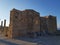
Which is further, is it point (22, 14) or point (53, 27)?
point (53, 27)

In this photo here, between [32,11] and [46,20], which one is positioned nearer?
[32,11]

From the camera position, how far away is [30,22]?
62.4 feet

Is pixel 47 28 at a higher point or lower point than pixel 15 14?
lower

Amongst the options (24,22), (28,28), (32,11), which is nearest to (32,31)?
(28,28)

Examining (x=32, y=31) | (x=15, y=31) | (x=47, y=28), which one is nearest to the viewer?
(x=15, y=31)

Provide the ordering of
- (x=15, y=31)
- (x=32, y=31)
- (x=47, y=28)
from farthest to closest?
(x=47, y=28), (x=32, y=31), (x=15, y=31)

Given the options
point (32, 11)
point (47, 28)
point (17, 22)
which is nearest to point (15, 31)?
point (17, 22)

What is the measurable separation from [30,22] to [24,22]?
1392 millimetres

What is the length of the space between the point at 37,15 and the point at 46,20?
5.91m

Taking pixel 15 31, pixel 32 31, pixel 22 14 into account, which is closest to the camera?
pixel 15 31

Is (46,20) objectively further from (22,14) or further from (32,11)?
(22,14)

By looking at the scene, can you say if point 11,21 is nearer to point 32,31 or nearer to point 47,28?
point 32,31

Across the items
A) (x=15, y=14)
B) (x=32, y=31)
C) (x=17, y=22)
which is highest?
(x=15, y=14)

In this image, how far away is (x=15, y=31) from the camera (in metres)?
16.5
